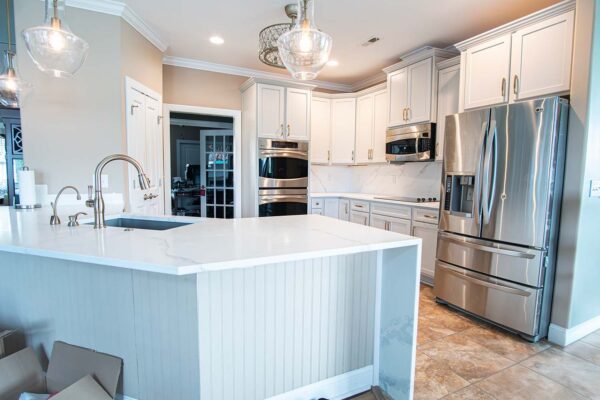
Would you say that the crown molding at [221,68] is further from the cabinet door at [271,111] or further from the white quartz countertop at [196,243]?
the white quartz countertop at [196,243]

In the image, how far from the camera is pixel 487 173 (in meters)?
2.43

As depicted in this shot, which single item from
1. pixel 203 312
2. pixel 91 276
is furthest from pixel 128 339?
pixel 203 312

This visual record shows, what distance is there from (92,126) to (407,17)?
3.09m

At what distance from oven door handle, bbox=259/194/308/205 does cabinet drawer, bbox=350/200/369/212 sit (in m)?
0.66

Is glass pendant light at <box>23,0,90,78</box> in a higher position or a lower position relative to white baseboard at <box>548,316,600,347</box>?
higher

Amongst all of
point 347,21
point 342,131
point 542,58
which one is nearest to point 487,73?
point 542,58

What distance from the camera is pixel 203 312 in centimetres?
130

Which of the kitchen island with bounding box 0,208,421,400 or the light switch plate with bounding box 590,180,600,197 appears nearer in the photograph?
the kitchen island with bounding box 0,208,421,400

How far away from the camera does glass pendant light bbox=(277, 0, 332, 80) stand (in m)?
1.79

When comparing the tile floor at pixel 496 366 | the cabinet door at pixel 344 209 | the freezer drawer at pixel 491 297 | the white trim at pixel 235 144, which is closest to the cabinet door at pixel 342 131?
the cabinet door at pixel 344 209

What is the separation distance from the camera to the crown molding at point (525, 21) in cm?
218

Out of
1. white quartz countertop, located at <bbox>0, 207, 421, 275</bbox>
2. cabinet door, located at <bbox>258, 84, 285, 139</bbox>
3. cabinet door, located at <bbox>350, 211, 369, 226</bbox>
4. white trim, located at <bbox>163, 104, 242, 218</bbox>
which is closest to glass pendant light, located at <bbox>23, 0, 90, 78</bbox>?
white quartz countertop, located at <bbox>0, 207, 421, 275</bbox>

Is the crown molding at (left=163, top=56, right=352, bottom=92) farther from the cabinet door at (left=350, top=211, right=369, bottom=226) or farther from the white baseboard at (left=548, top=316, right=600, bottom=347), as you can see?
the white baseboard at (left=548, top=316, right=600, bottom=347)

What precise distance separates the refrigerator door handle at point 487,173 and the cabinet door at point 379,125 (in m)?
1.85
